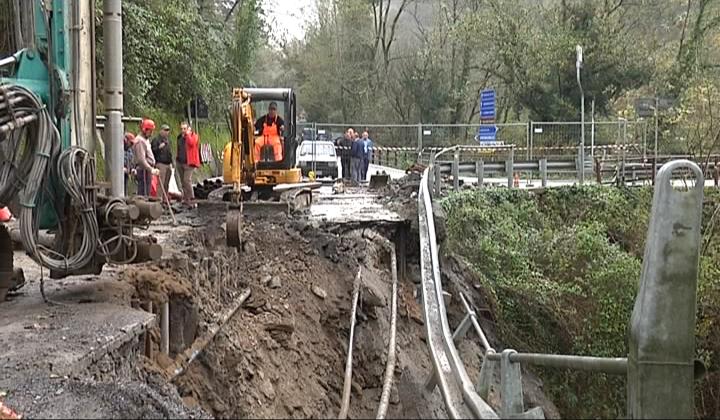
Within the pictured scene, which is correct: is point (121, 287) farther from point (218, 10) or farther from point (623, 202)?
point (218, 10)

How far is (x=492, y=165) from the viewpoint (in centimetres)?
2380

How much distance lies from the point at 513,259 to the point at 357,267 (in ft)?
17.0

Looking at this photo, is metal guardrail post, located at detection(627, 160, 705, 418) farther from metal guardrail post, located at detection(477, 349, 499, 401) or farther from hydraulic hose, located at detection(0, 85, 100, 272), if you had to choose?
hydraulic hose, located at detection(0, 85, 100, 272)

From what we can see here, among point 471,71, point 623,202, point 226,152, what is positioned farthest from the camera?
point 471,71

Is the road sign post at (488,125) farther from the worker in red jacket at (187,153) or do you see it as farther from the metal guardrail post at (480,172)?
the worker in red jacket at (187,153)

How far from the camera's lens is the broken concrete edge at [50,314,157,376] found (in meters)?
5.98

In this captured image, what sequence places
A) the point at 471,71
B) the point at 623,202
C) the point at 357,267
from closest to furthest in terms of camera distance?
the point at 357,267, the point at 623,202, the point at 471,71

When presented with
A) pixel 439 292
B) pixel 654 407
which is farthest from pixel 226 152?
pixel 654 407

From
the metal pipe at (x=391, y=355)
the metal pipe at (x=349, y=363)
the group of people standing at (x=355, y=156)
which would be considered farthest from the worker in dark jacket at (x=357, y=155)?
the metal pipe at (x=349, y=363)

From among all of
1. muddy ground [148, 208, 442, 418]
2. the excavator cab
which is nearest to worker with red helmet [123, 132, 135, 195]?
the excavator cab

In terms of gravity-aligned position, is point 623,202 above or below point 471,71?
below

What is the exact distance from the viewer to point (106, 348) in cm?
650

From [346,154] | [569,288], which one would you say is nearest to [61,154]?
[569,288]

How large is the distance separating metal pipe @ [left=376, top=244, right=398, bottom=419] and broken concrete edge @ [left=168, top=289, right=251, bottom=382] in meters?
1.84
